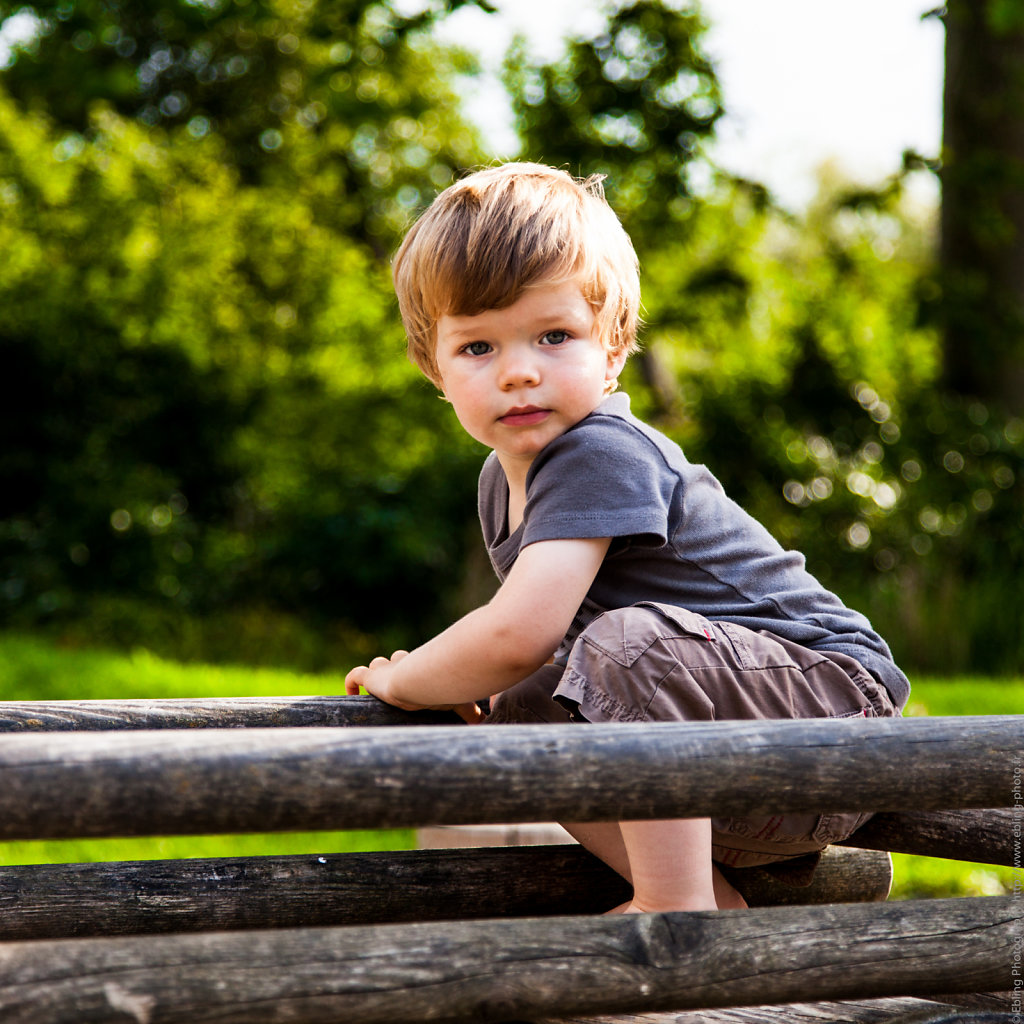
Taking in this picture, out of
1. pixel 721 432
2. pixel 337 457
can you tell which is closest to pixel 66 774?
pixel 721 432

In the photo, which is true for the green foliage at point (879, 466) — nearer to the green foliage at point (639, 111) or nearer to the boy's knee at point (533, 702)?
the green foliage at point (639, 111)

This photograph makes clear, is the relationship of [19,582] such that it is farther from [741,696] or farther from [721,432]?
[741,696]

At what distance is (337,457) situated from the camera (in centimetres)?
1061

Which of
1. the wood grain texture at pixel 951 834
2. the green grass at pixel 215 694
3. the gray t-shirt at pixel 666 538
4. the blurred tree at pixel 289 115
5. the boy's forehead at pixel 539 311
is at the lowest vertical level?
the green grass at pixel 215 694

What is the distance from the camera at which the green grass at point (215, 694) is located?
165 inches

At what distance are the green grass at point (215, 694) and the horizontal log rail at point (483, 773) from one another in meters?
2.43

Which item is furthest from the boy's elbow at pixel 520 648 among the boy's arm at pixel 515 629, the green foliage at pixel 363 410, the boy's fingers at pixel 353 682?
the green foliage at pixel 363 410

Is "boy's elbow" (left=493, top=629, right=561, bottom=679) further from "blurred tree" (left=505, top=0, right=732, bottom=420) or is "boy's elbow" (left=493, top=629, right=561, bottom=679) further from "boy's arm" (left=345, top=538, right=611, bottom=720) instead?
"blurred tree" (left=505, top=0, right=732, bottom=420)

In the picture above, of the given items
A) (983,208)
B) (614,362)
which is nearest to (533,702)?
(614,362)

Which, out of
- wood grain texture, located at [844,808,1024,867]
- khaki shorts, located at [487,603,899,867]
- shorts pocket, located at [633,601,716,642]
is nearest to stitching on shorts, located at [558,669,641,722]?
khaki shorts, located at [487,603,899,867]

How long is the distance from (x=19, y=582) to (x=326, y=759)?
8421 mm

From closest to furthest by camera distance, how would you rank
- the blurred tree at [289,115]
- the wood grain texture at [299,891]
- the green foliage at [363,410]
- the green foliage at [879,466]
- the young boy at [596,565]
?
the young boy at [596,565]
the wood grain texture at [299,891]
the green foliage at [879,466]
the green foliage at [363,410]
the blurred tree at [289,115]

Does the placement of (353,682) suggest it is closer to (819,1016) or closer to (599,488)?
(599,488)

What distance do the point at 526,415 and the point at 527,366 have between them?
89 mm
